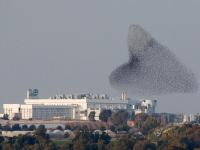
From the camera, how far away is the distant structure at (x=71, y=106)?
182 m

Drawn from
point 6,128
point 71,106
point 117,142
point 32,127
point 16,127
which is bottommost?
point 117,142

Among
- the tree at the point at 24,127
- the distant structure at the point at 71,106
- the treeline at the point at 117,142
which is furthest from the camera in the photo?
the distant structure at the point at 71,106

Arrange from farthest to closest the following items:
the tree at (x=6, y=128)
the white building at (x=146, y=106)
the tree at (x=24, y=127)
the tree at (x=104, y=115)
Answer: the white building at (x=146, y=106)
the tree at (x=104, y=115)
the tree at (x=24, y=127)
the tree at (x=6, y=128)

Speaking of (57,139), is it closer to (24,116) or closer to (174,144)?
(174,144)

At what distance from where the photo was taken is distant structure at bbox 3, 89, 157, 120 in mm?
181625

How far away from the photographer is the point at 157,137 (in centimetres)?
11025

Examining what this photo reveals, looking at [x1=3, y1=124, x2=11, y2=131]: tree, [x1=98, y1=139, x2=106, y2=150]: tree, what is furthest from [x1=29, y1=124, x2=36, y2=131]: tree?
[x1=98, y1=139, x2=106, y2=150]: tree

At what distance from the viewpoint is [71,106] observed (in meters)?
186

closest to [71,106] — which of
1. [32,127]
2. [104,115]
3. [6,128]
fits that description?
[104,115]

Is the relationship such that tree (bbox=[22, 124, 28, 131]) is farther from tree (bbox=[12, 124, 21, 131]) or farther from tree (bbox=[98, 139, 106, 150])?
tree (bbox=[98, 139, 106, 150])

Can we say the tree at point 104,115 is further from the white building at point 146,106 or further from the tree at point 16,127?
the white building at point 146,106

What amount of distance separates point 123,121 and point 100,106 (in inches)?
1454

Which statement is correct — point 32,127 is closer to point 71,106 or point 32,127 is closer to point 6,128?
point 6,128

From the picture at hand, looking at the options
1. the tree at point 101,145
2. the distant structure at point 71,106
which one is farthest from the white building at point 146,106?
the tree at point 101,145
